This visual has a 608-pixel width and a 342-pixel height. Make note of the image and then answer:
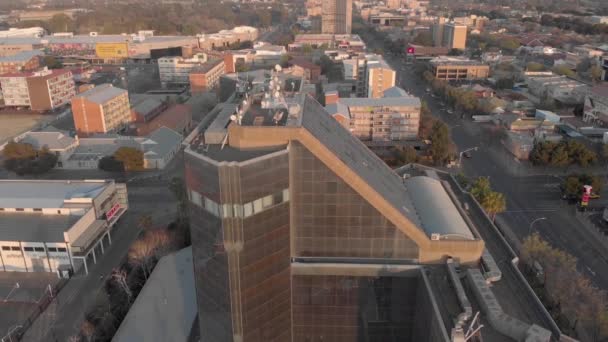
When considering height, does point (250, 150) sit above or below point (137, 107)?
above

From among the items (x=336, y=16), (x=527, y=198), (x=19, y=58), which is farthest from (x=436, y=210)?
(x=336, y=16)

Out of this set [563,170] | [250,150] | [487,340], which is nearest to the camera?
[487,340]

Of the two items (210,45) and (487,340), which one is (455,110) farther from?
(210,45)

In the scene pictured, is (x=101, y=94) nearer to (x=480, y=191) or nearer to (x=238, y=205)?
(x=480, y=191)

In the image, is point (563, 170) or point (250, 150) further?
point (563, 170)

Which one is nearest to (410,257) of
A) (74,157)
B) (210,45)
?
(74,157)

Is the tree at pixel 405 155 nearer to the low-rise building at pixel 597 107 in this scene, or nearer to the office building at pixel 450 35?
the low-rise building at pixel 597 107

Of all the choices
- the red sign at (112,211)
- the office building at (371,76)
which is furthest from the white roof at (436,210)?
the office building at (371,76)

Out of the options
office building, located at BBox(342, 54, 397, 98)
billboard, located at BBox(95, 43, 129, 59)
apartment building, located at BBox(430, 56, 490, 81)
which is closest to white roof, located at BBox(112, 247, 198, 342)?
office building, located at BBox(342, 54, 397, 98)
